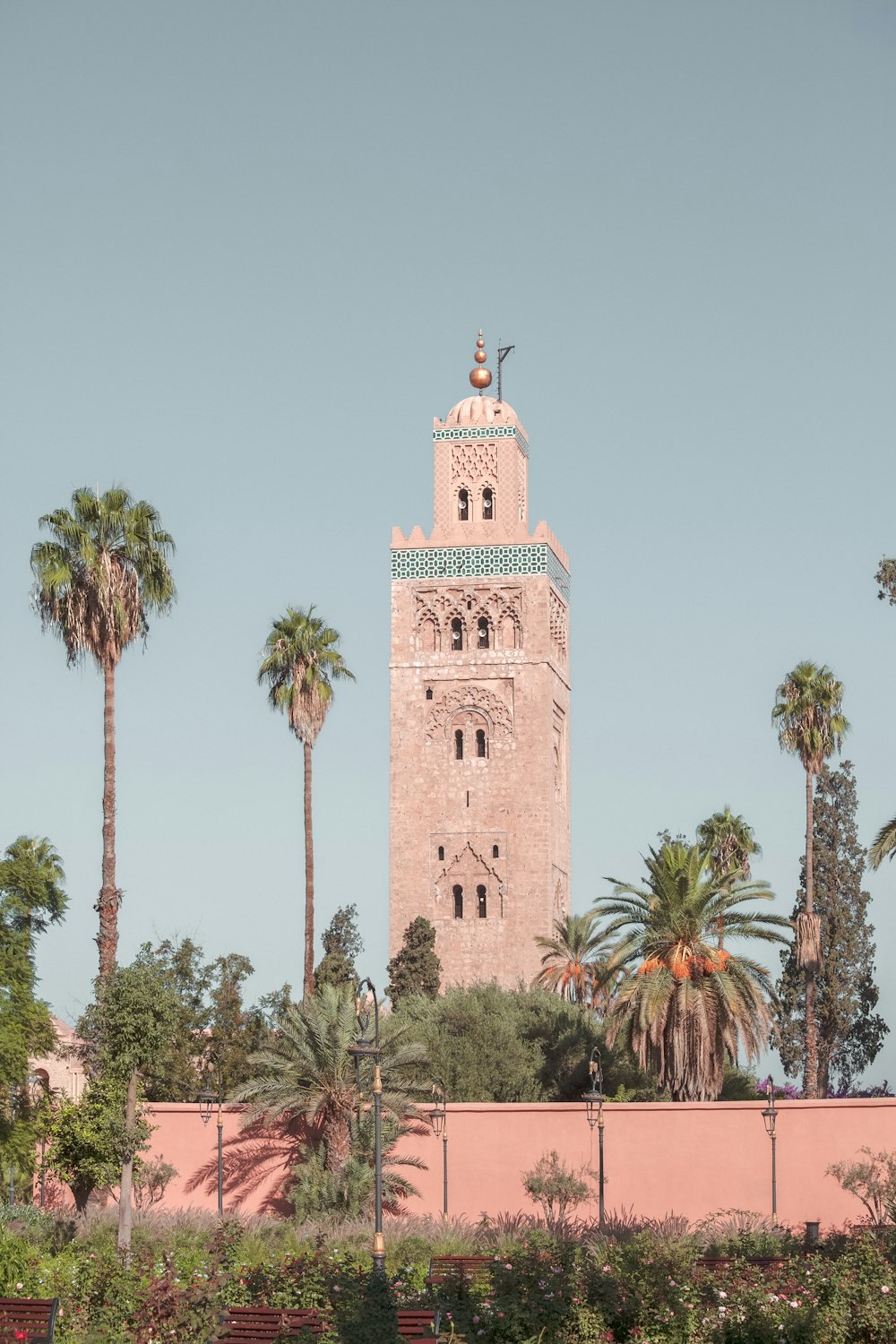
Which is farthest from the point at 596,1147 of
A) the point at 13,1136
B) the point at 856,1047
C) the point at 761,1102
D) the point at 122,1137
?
the point at 856,1047

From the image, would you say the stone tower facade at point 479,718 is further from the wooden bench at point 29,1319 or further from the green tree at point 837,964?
the wooden bench at point 29,1319

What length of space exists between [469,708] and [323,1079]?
27.1 metres

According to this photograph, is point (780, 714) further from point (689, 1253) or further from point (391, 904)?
point (689, 1253)

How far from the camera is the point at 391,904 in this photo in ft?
203

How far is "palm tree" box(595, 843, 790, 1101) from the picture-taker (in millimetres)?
37750

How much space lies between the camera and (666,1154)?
3666cm

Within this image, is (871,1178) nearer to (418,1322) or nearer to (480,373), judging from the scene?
(418,1322)

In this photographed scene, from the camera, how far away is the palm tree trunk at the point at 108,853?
38.5m

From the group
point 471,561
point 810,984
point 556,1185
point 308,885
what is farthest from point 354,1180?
point 471,561

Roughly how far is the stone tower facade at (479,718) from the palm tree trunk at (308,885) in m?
12.5

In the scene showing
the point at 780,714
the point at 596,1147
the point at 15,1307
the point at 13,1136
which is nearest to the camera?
the point at 15,1307

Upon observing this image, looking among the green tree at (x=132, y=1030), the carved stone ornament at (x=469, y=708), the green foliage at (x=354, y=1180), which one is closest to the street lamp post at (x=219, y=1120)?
the green foliage at (x=354, y=1180)

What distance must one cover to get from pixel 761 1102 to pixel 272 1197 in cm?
927

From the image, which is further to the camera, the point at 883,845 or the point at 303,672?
the point at 303,672
